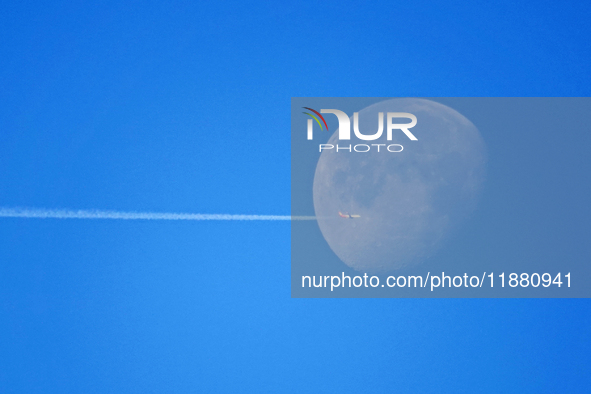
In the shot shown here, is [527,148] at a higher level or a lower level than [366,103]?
lower

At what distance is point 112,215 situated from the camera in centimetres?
245

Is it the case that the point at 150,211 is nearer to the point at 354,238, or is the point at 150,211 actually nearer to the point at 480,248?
the point at 354,238

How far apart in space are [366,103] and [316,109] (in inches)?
10.1

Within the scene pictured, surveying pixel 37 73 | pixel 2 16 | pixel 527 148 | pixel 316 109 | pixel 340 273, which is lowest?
pixel 340 273

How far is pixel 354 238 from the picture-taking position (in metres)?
2.43

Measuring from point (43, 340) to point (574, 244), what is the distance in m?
2.75

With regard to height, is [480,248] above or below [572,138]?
A: below

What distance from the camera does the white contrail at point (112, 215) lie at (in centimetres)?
244

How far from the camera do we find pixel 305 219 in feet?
8.10

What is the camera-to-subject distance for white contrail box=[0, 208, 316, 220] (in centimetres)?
244

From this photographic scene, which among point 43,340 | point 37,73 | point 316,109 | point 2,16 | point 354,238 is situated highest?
point 2,16

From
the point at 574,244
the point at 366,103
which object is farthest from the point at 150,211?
the point at 574,244

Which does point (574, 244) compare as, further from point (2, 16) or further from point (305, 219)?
point (2, 16)

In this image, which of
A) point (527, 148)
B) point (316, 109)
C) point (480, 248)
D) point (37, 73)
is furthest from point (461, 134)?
point (37, 73)
